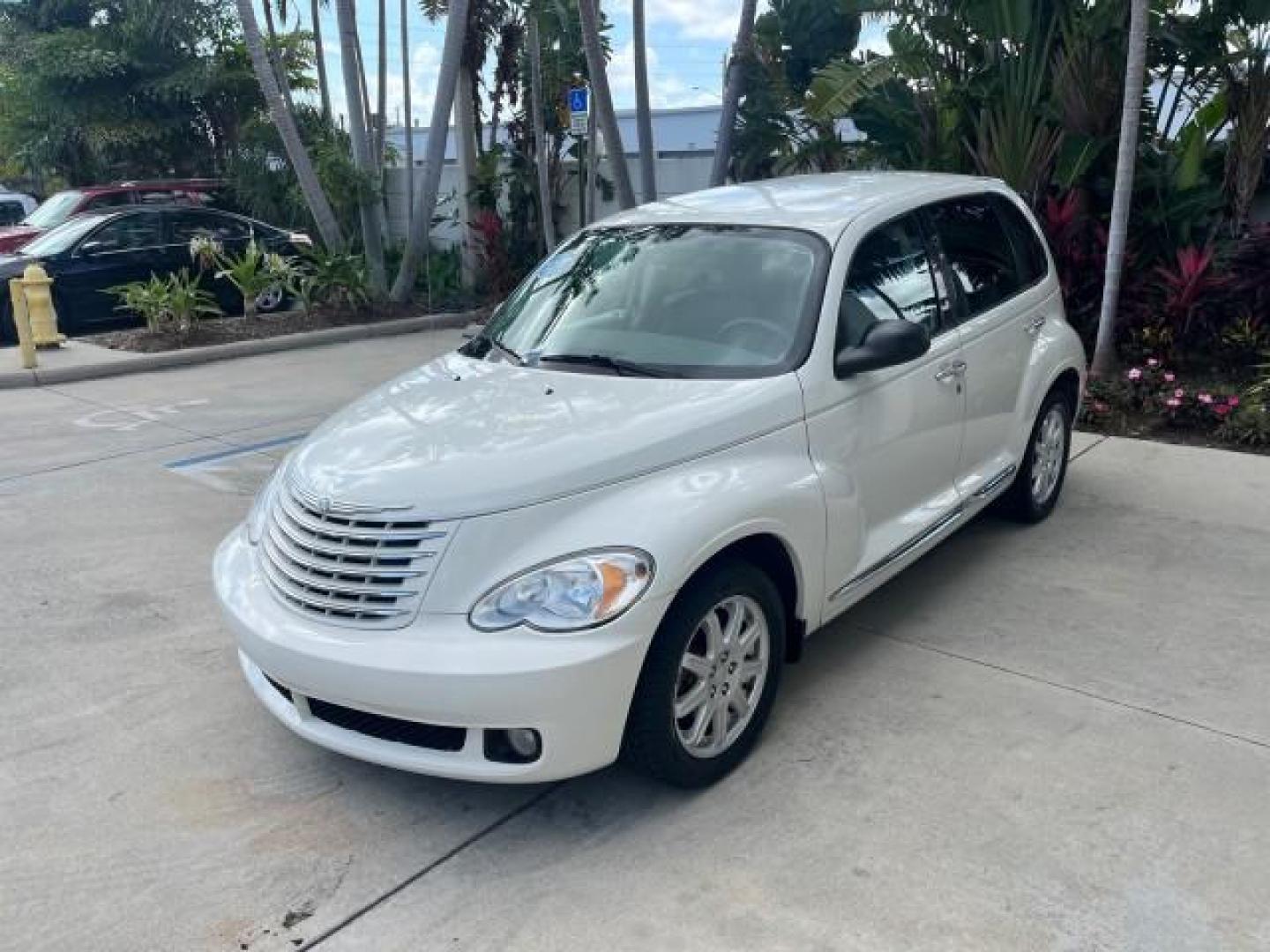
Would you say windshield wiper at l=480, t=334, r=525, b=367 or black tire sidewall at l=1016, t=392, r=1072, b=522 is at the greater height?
windshield wiper at l=480, t=334, r=525, b=367

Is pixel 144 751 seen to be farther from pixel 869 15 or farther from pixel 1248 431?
pixel 869 15

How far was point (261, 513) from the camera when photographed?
3.77 metres

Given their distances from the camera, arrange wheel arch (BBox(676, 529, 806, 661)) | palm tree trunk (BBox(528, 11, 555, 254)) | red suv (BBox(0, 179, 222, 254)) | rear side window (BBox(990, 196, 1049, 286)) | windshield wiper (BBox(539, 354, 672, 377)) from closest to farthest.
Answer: wheel arch (BBox(676, 529, 806, 661)), windshield wiper (BBox(539, 354, 672, 377)), rear side window (BBox(990, 196, 1049, 286)), palm tree trunk (BBox(528, 11, 555, 254)), red suv (BBox(0, 179, 222, 254))

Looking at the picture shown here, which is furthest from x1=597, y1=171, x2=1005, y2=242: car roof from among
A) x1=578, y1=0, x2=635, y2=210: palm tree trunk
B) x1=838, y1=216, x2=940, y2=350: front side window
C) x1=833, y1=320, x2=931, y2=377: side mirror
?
x1=578, y1=0, x2=635, y2=210: palm tree trunk

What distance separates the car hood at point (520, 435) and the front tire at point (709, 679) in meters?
0.45

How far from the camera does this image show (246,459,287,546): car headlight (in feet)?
12.1

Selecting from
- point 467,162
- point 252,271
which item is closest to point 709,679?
point 252,271

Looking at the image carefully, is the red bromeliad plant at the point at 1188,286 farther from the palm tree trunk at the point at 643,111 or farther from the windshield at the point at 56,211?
the windshield at the point at 56,211

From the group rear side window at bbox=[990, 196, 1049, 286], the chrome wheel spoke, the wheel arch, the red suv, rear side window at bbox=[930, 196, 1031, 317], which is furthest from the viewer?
the red suv

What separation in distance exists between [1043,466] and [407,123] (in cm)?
1207

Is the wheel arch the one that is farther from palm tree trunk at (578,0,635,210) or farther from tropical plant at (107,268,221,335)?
tropical plant at (107,268,221,335)

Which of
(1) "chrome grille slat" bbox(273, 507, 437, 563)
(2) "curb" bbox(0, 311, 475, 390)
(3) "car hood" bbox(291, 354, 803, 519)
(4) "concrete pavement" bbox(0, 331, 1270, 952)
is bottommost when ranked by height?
(4) "concrete pavement" bbox(0, 331, 1270, 952)

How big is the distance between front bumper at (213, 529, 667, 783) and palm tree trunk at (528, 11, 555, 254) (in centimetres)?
977

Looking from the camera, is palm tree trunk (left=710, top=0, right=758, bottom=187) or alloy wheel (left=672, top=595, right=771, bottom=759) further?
palm tree trunk (left=710, top=0, right=758, bottom=187)
